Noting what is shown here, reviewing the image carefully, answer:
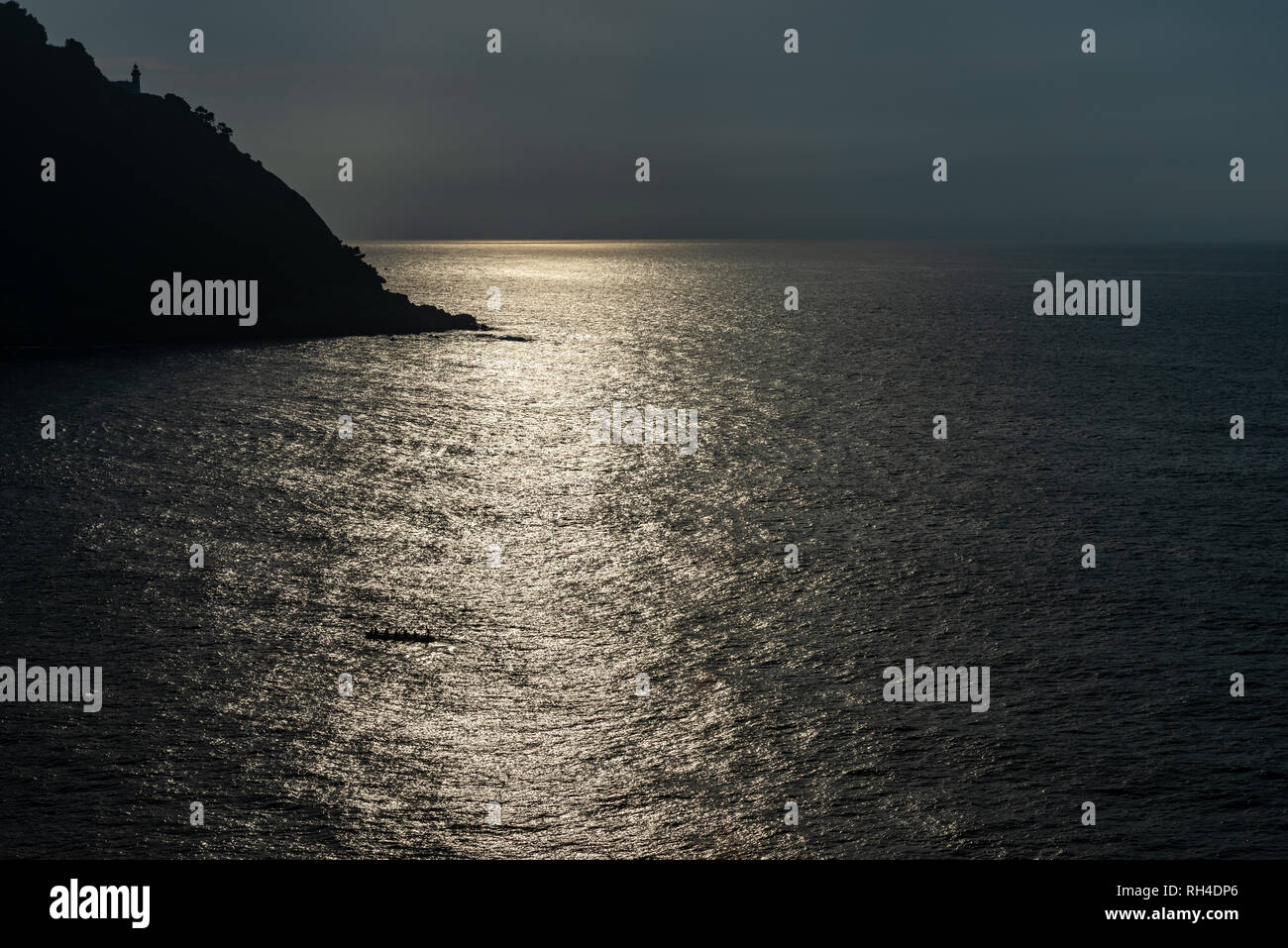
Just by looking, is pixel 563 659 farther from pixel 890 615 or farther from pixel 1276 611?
pixel 1276 611

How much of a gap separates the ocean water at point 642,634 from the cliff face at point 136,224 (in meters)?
61.9

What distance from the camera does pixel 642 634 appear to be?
148 ft

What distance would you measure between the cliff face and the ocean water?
6185cm

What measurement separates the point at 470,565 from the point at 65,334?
109534mm

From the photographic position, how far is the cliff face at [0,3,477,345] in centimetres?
15100

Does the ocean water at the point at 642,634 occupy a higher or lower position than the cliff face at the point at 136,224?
lower

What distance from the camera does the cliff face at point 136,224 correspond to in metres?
151
